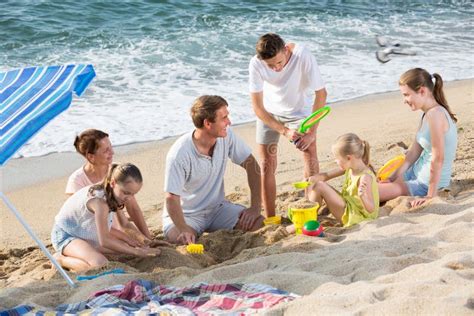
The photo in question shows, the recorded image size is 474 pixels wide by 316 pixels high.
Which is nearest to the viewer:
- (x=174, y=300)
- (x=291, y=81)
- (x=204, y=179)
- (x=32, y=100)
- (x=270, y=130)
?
(x=174, y=300)

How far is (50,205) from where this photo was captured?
716cm

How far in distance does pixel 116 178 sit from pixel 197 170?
754 mm

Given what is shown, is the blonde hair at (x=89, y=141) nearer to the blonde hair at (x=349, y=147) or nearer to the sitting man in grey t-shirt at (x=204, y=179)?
the sitting man in grey t-shirt at (x=204, y=179)

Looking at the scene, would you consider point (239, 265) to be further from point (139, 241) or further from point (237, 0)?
point (237, 0)

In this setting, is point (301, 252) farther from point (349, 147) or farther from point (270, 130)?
point (270, 130)

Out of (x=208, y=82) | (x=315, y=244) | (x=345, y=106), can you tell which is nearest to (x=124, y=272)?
(x=315, y=244)

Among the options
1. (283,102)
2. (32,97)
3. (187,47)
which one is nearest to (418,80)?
(283,102)

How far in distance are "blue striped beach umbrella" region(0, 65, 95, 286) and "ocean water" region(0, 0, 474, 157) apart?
9.82 ft

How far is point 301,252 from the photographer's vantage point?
5.18 meters

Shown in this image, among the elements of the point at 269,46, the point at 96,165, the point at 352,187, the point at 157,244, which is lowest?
the point at 157,244

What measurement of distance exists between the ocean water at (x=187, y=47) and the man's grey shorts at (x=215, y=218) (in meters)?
2.83

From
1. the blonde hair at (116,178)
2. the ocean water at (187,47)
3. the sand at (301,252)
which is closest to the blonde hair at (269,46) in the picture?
the sand at (301,252)

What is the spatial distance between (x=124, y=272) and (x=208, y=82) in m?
6.31

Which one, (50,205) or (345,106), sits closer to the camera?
(50,205)
